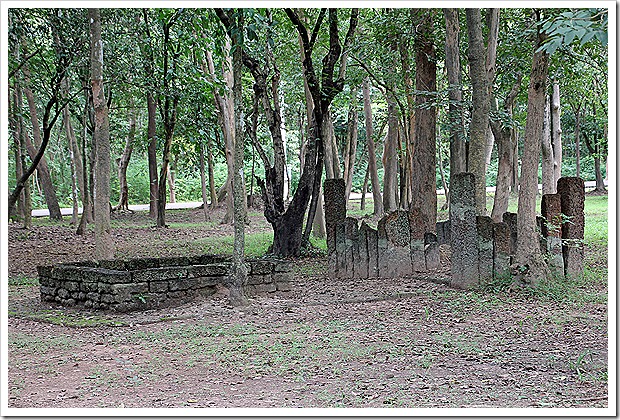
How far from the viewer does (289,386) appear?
17.4ft

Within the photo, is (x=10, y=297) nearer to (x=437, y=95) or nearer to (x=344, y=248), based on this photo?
(x=344, y=248)

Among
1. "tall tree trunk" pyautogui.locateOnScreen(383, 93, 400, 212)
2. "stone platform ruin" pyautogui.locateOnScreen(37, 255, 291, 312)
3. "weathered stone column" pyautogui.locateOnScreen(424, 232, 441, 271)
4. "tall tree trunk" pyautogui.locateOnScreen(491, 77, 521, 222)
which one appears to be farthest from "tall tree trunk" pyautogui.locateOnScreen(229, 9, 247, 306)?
"tall tree trunk" pyautogui.locateOnScreen(383, 93, 400, 212)

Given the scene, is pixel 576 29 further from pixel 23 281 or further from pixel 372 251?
pixel 23 281

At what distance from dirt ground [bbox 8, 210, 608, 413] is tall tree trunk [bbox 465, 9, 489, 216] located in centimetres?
158

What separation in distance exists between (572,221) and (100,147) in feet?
21.4

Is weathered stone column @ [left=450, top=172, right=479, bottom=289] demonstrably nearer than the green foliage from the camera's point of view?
No

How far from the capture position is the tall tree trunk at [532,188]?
8.80 m

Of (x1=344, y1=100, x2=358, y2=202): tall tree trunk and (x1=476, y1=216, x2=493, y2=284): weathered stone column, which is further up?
(x1=344, y1=100, x2=358, y2=202): tall tree trunk

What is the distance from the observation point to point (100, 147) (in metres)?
9.95

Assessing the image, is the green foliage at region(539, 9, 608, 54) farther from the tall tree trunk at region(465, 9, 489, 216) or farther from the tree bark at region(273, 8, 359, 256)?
the tree bark at region(273, 8, 359, 256)

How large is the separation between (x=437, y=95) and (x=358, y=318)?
17.1 ft

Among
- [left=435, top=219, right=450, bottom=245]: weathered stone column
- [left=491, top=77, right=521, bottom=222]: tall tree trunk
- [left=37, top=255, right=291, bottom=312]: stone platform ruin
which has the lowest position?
[left=37, top=255, right=291, bottom=312]: stone platform ruin

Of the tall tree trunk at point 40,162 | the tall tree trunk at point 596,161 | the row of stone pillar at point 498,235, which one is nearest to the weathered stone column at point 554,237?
the row of stone pillar at point 498,235

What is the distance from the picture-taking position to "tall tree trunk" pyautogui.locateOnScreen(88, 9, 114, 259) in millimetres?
9656
